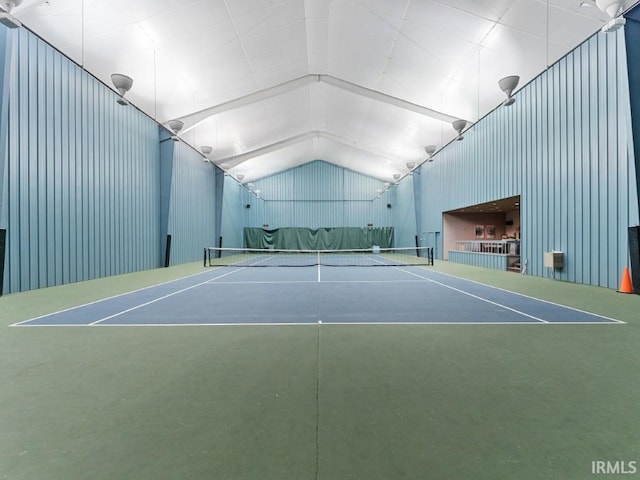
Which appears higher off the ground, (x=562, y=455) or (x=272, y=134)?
(x=272, y=134)

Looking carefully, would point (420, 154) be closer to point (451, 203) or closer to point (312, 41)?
point (451, 203)

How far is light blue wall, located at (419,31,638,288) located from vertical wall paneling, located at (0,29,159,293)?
13.7m

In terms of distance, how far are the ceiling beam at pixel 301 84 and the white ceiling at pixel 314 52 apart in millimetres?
44

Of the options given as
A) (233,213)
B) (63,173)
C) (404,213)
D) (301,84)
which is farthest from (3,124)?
(404,213)

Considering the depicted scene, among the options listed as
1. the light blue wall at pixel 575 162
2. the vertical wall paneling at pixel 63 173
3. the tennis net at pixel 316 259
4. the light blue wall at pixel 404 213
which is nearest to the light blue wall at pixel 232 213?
the tennis net at pixel 316 259

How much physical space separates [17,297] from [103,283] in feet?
7.40

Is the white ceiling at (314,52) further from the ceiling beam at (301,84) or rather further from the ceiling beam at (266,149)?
the ceiling beam at (266,149)

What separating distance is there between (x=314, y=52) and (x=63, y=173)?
9410 mm

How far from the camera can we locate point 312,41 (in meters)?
11.9

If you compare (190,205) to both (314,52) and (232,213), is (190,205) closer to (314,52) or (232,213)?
(232,213)

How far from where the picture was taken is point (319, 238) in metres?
29.6

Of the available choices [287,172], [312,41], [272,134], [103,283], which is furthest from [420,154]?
[103,283]

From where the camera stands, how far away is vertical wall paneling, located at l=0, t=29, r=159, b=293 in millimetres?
7551

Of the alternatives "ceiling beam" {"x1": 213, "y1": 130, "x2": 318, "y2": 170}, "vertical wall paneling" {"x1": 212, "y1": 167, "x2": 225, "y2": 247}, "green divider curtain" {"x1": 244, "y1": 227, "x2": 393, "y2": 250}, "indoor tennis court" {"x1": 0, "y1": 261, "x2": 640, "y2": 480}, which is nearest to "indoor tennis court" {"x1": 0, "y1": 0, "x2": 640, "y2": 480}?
"indoor tennis court" {"x1": 0, "y1": 261, "x2": 640, "y2": 480}
